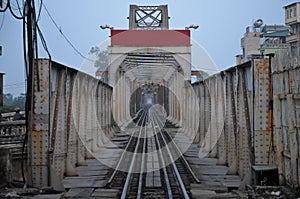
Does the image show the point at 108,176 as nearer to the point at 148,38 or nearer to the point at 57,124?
the point at 57,124

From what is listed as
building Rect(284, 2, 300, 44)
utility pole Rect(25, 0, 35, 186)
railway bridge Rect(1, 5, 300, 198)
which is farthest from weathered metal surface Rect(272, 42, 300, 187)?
building Rect(284, 2, 300, 44)

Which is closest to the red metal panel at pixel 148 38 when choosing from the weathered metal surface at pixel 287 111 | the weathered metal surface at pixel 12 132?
the weathered metal surface at pixel 12 132

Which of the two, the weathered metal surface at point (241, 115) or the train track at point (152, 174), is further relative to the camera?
the train track at point (152, 174)

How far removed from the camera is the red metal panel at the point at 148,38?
25422 millimetres

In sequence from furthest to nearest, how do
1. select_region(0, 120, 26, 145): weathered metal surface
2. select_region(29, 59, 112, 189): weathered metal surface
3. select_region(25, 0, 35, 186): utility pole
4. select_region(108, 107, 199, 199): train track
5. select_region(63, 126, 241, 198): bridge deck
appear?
1. select_region(0, 120, 26, 145): weathered metal surface
2. select_region(108, 107, 199, 199): train track
3. select_region(63, 126, 241, 198): bridge deck
4. select_region(29, 59, 112, 189): weathered metal surface
5. select_region(25, 0, 35, 186): utility pole

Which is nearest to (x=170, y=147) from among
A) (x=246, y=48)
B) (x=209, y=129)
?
(x=209, y=129)

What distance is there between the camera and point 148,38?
2541cm

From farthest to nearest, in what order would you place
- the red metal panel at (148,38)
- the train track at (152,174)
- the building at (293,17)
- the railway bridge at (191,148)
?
the building at (293,17) → the red metal panel at (148,38) → the train track at (152,174) → the railway bridge at (191,148)

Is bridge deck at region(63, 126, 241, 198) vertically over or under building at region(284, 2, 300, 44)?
under

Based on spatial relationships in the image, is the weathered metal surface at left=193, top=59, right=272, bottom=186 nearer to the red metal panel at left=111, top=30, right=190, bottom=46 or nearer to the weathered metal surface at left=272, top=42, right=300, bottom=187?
the weathered metal surface at left=272, top=42, right=300, bottom=187

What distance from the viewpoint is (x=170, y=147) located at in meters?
19.2

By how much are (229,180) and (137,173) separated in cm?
279

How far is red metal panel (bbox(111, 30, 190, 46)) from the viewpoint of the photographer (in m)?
25.4

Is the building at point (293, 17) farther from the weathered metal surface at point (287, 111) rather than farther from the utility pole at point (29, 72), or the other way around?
the utility pole at point (29, 72)
